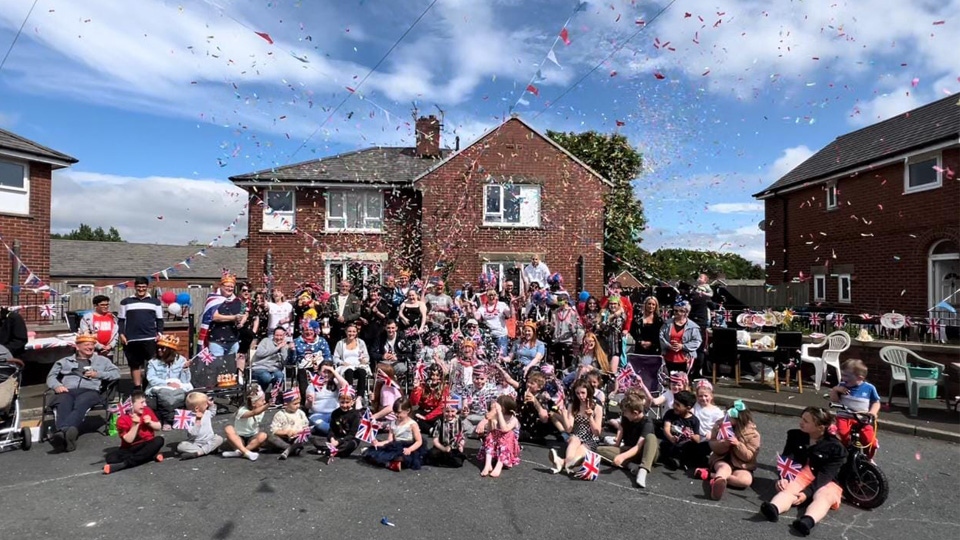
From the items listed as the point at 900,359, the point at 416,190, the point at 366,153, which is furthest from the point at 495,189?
the point at 900,359

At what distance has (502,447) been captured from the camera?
18.6ft

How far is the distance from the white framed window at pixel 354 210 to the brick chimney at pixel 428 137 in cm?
350

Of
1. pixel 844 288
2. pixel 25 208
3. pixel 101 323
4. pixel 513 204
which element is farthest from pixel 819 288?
pixel 25 208

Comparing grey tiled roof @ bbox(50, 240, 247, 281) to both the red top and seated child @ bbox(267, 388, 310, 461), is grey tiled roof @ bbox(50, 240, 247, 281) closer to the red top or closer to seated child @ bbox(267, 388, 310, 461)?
the red top

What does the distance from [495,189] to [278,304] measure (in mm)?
11050

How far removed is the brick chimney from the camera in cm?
2163

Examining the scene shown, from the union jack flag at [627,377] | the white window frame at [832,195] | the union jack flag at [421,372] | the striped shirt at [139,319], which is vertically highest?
the white window frame at [832,195]

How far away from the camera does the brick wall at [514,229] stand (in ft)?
60.3

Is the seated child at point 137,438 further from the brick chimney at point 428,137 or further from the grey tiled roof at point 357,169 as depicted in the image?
the brick chimney at point 428,137

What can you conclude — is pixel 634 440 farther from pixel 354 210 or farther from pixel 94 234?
pixel 94 234

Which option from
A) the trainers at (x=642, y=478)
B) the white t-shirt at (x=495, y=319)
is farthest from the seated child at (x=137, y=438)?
the trainers at (x=642, y=478)

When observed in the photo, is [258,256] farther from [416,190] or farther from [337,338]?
[337,338]

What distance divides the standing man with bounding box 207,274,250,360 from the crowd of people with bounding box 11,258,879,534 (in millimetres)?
28

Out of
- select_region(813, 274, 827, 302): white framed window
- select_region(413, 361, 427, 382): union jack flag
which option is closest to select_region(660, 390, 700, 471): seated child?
select_region(413, 361, 427, 382): union jack flag
